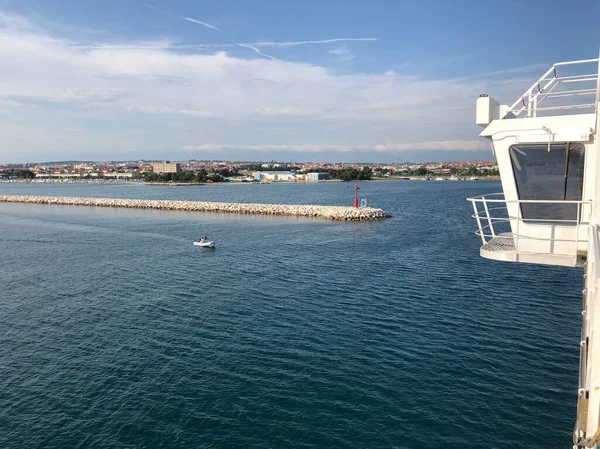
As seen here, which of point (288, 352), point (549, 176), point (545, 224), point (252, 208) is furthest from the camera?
point (252, 208)

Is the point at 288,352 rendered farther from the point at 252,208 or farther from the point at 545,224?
the point at 252,208

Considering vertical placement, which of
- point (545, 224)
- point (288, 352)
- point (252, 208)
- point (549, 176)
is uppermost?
point (549, 176)

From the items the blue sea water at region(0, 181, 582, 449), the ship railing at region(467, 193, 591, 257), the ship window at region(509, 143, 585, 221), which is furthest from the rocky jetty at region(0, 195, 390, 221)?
the ship window at region(509, 143, 585, 221)

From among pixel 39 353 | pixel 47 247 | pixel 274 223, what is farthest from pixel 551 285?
pixel 47 247

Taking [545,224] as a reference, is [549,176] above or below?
above

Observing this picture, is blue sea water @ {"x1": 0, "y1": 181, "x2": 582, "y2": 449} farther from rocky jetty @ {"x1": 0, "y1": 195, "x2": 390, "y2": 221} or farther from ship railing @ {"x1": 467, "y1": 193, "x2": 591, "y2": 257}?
rocky jetty @ {"x1": 0, "y1": 195, "x2": 390, "y2": 221}

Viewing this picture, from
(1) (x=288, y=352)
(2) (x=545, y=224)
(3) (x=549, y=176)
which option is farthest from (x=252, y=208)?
(3) (x=549, y=176)
